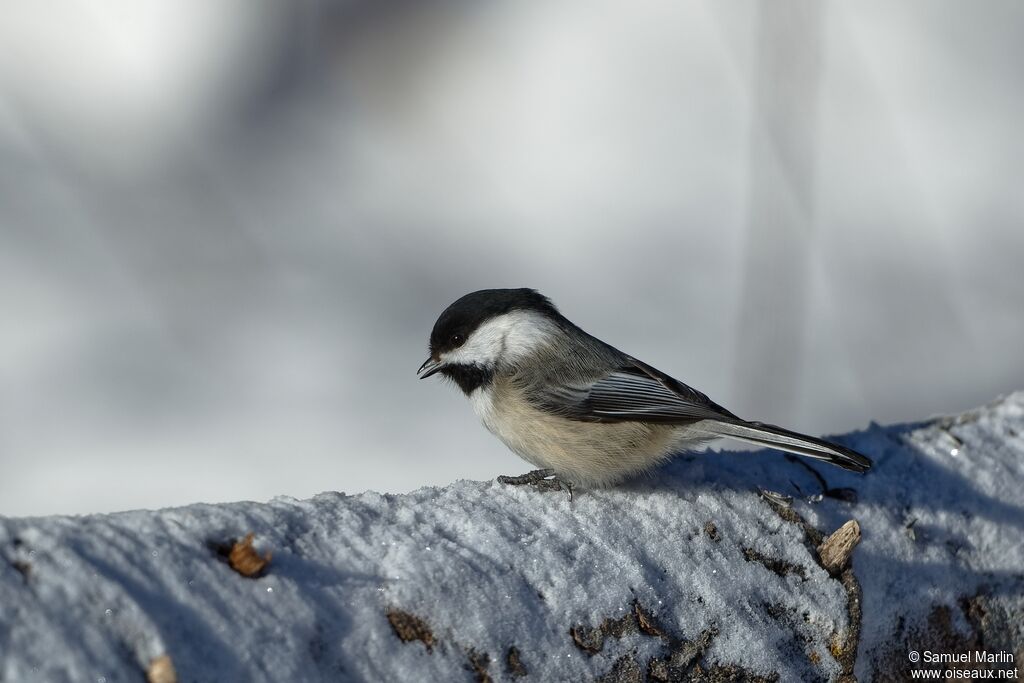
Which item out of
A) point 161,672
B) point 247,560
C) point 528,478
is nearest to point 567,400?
point 528,478

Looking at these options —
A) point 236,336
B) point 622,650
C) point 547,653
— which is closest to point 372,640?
point 547,653

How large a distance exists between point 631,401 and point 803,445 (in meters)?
0.41

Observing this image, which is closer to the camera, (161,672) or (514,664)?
(161,672)

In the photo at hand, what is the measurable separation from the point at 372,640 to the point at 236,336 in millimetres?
3075

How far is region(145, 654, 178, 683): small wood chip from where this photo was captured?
106cm

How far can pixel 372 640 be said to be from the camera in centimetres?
123

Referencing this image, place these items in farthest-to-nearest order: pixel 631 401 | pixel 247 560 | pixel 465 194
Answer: pixel 465 194 < pixel 631 401 < pixel 247 560

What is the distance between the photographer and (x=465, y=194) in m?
4.72

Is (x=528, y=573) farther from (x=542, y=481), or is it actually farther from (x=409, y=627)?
(x=542, y=481)

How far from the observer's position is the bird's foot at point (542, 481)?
1.77 metres

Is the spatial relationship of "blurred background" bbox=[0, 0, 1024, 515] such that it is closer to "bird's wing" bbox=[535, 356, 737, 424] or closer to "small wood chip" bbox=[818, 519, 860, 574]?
"bird's wing" bbox=[535, 356, 737, 424]

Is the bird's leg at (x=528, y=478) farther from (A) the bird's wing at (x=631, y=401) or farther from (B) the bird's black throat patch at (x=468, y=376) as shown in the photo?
(B) the bird's black throat patch at (x=468, y=376)

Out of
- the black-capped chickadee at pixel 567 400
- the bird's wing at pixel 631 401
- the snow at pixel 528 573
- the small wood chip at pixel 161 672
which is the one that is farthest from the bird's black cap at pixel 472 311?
the small wood chip at pixel 161 672

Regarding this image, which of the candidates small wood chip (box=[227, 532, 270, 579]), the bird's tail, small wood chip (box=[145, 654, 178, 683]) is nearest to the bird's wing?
the bird's tail
